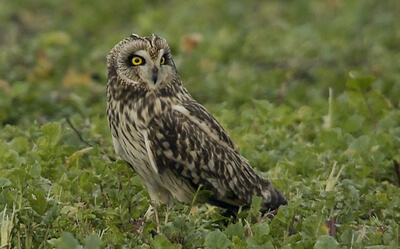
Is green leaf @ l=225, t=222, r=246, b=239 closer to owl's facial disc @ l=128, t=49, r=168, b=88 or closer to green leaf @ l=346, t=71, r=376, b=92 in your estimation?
owl's facial disc @ l=128, t=49, r=168, b=88

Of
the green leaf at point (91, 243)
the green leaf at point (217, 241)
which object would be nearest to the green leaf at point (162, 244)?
the green leaf at point (217, 241)

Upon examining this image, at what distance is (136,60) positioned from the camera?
573 centimetres

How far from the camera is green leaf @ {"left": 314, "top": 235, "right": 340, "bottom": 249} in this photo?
16.1ft

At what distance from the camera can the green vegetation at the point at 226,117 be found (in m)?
5.21

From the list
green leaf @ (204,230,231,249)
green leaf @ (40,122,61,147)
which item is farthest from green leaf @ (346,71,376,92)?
green leaf @ (204,230,231,249)

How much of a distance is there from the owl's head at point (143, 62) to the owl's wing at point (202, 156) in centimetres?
24

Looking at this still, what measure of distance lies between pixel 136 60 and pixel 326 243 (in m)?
1.74

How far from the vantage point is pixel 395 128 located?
24.5ft

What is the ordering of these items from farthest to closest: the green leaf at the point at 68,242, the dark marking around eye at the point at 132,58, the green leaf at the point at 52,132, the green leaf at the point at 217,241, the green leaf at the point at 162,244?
the green leaf at the point at 52,132 < the dark marking around eye at the point at 132,58 < the green leaf at the point at 217,241 < the green leaf at the point at 162,244 < the green leaf at the point at 68,242

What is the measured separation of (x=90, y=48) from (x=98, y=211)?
6140 mm

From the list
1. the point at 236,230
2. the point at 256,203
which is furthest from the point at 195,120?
the point at 236,230

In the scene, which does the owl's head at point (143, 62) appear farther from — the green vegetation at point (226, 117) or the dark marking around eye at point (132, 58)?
the green vegetation at point (226, 117)

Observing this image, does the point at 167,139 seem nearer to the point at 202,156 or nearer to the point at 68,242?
the point at 202,156

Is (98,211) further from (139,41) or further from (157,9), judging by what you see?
(157,9)
